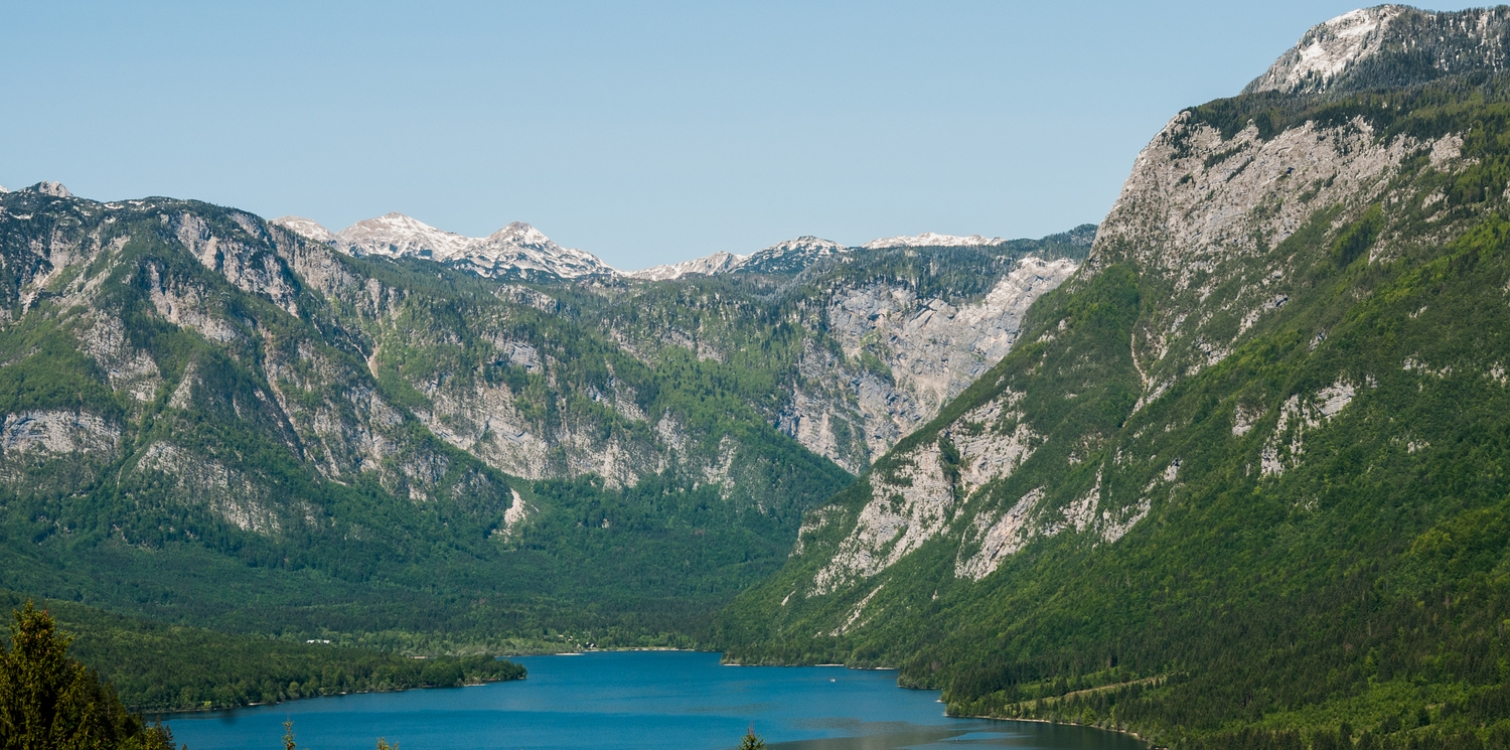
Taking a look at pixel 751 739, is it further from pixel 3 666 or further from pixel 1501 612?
pixel 1501 612

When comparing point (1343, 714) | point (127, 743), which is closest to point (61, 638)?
point (127, 743)

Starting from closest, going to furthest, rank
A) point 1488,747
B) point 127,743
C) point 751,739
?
point 751,739 → point 127,743 → point 1488,747

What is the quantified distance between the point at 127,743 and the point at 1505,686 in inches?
5639

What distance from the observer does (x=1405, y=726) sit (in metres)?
188

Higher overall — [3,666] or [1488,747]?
[3,666]

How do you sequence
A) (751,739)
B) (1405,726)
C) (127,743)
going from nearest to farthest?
(751,739) → (127,743) → (1405,726)

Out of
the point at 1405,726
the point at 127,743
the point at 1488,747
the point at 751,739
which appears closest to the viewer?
the point at 751,739

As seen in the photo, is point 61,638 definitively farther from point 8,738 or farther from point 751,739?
point 751,739

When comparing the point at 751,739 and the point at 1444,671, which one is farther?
the point at 1444,671

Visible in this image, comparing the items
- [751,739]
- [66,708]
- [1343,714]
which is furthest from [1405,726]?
[66,708]

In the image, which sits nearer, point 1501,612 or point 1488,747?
point 1488,747

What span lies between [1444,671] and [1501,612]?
32.7 feet

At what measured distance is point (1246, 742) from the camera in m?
196

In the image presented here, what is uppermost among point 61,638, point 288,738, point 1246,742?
point 61,638
